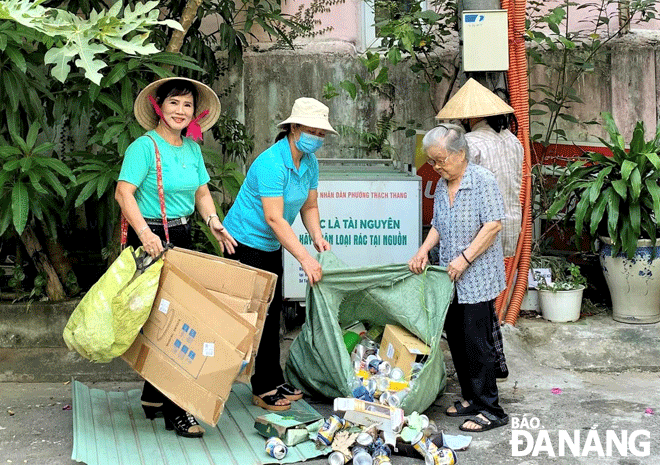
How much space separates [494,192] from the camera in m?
4.83

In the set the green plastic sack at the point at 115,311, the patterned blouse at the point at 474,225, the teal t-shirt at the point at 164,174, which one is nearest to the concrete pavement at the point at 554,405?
the green plastic sack at the point at 115,311

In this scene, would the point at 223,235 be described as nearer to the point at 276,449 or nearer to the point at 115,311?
the point at 115,311

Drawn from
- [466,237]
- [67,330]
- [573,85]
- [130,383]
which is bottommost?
[130,383]

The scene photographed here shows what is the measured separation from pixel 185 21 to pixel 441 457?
3240 millimetres

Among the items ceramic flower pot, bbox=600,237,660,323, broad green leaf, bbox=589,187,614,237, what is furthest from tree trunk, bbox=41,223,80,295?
ceramic flower pot, bbox=600,237,660,323

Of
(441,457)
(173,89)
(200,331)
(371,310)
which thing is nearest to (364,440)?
(441,457)

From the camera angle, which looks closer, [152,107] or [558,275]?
[152,107]

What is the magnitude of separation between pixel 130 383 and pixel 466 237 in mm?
2292

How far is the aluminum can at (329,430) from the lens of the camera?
4504mm

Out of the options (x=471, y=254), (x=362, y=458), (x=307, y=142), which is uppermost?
(x=307, y=142)

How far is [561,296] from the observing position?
637cm

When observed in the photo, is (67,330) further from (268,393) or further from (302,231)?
(302,231)

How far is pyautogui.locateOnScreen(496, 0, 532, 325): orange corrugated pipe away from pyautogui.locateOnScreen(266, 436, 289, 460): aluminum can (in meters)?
2.28

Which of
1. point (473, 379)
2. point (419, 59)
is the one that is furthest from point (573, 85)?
point (473, 379)
